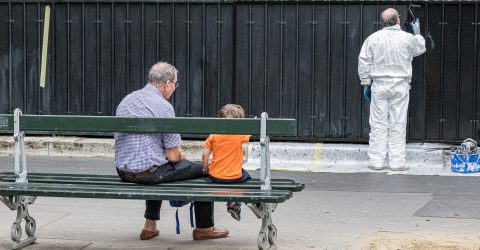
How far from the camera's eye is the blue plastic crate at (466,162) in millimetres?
12430

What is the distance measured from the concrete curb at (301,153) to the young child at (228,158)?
15.0 ft

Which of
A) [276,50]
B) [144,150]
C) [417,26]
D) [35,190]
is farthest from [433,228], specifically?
[276,50]

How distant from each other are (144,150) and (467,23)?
6222mm

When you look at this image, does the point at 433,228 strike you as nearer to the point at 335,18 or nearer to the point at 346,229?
the point at 346,229

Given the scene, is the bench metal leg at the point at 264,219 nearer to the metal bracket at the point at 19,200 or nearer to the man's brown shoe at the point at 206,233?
the man's brown shoe at the point at 206,233

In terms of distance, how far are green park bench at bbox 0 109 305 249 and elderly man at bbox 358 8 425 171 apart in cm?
464

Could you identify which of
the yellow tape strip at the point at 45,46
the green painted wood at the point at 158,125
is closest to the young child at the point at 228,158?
the green painted wood at the point at 158,125

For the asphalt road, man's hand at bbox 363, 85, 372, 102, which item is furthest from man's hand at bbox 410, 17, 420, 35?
the asphalt road

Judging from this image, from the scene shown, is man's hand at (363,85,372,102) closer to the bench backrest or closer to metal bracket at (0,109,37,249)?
the bench backrest

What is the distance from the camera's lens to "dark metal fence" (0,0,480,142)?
1323 centimetres

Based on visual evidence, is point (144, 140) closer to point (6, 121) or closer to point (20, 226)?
point (6, 121)

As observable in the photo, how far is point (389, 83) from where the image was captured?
12602 millimetres

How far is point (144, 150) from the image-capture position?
8086mm

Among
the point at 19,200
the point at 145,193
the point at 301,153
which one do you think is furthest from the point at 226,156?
the point at 301,153
